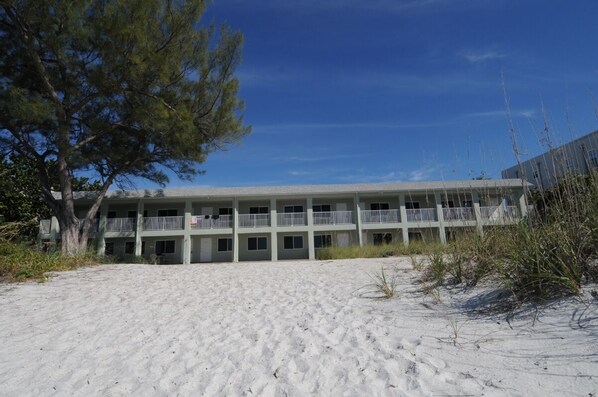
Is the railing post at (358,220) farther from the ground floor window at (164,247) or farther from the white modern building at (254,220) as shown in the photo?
the ground floor window at (164,247)

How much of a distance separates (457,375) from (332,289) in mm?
4159

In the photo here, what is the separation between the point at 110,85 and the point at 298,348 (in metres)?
13.5

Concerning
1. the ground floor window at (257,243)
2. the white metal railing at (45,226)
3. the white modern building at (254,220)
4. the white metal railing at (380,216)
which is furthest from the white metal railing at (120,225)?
the white metal railing at (380,216)

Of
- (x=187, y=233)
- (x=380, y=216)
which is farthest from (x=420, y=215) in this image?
(x=187, y=233)

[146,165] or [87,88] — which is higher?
[87,88]

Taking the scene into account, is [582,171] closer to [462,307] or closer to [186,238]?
[462,307]

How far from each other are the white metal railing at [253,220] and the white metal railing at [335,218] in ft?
11.0

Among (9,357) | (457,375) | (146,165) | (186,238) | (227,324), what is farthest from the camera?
(186,238)

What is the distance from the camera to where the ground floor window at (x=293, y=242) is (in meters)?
27.4

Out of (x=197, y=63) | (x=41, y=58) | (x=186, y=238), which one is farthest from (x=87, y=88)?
(x=186, y=238)

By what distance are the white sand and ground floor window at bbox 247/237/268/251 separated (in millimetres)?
20703

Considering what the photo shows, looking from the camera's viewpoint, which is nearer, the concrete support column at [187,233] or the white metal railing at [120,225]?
the concrete support column at [187,233]

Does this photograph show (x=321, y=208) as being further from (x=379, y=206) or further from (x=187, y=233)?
(x=187, y=233)

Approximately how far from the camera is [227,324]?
5324mm
